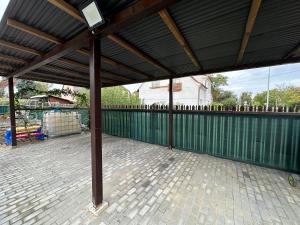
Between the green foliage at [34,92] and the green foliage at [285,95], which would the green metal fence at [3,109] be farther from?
the green foliage at [285,95]

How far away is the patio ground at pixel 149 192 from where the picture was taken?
2.03 meters

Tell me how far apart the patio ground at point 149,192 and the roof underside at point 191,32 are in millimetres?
2657

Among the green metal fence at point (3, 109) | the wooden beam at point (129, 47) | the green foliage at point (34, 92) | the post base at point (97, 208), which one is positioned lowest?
the post base at point (97, 208)

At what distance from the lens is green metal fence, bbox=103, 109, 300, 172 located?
3545 millimetres

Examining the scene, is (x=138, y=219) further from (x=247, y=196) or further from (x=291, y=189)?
(x=291, y=189)

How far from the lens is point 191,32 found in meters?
2.40

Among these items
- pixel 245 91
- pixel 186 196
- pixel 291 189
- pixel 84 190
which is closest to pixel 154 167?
pixel 186 196

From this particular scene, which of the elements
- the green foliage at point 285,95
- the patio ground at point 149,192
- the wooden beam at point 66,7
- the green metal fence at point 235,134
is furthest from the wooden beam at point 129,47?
the green foliage at point 285,95

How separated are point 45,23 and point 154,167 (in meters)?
3.61

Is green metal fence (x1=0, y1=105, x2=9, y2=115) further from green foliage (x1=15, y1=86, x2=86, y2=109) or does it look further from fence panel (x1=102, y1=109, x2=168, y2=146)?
fence panel (x1=102, y1=109, x2=168, y2=146)

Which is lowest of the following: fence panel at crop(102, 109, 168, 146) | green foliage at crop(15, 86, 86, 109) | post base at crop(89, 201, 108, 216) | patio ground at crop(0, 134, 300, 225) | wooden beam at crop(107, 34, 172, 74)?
patio ground at crop(0, 134, 300, 225)

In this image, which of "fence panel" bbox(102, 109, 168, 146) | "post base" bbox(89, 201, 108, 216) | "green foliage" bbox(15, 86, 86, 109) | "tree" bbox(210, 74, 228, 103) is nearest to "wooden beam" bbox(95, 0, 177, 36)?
"post base" bbox(89, 201, 108, 216)

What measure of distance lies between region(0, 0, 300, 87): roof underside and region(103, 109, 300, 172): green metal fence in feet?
5.00

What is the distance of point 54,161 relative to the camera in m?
4.00
